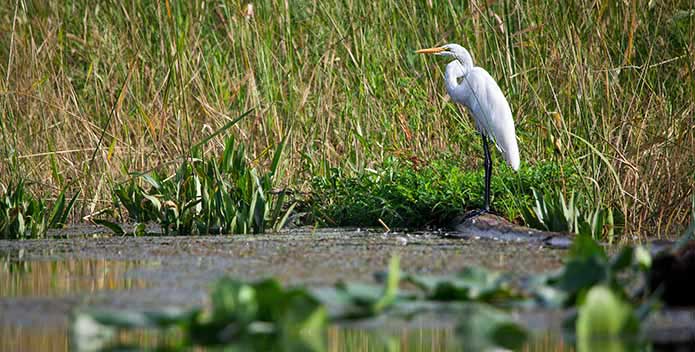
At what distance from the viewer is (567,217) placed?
4.90 meters

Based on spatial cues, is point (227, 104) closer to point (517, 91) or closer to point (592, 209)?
point (517, 91)

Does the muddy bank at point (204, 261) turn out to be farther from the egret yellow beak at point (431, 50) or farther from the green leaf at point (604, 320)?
the egret yellow beak at point (431, 50)

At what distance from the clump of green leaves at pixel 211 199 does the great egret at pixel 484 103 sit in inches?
39.3

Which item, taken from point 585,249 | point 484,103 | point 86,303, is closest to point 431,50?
point 484,103

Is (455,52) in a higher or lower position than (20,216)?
higher

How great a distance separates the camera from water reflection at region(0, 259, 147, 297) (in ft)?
11.2

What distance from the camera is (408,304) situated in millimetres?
2887

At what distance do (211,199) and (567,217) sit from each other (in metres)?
1.63

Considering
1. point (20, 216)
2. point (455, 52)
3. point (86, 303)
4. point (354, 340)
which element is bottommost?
point (20, 216)

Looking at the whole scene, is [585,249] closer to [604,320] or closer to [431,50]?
[604,320]

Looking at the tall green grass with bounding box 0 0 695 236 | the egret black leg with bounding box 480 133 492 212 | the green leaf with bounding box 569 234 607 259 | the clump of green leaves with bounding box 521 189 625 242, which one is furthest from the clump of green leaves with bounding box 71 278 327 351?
the egret black leg with bounding box 480 133 492 212

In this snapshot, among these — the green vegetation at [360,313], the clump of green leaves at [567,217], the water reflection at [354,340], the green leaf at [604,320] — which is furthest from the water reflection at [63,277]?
the clump of green leaves at [567,217]

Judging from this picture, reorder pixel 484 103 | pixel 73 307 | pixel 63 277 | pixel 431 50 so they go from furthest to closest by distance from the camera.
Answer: pixel 431 50 → pixel 484 103 → pixel 63 277 → pixel 73 307

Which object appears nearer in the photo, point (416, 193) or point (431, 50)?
point (416, 193)
